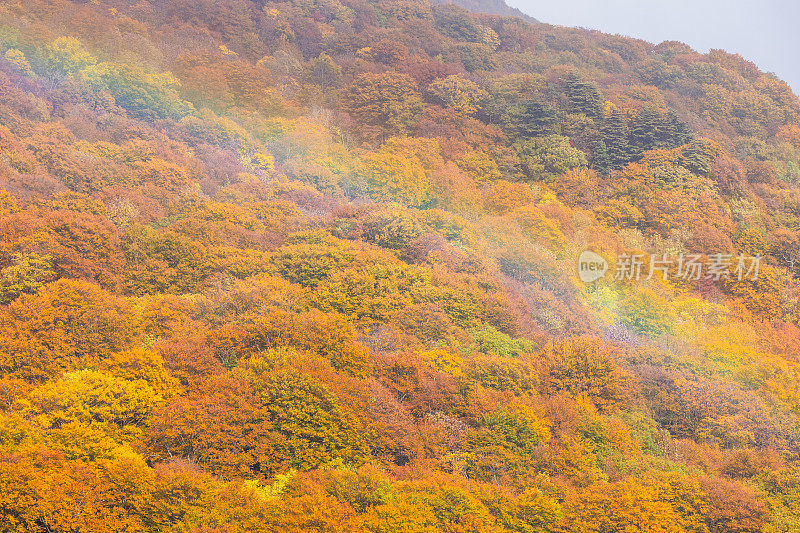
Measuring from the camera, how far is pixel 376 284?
3966 cm

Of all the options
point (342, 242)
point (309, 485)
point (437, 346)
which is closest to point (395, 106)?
point (342, 242)

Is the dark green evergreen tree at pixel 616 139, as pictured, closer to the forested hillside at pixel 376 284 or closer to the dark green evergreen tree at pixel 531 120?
the forested hillside at pixel 376 284

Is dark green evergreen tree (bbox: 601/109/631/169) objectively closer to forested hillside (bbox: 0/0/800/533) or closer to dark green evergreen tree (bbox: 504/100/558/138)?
forested hillside (bbox: 0/0/800/533)

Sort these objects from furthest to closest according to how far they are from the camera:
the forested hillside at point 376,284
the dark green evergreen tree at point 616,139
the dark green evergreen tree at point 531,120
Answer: the dark green evergreen tree at point 531,120, the dark green evergreen tree at point 616,139, the forested hillside at point 376,284

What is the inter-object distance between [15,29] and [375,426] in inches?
2392

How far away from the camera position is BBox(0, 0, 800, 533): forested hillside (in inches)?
931

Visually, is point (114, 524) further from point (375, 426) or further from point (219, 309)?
point (219, 309)

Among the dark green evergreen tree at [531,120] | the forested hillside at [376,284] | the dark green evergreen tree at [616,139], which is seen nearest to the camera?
the forested hillside at [376,284]

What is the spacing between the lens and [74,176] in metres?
45.4

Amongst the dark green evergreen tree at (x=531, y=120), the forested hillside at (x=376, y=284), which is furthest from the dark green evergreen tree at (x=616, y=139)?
the dark green evergreen tree at (x=531, y=120)

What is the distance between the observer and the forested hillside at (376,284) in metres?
23.6

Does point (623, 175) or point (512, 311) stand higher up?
point (623, 175)

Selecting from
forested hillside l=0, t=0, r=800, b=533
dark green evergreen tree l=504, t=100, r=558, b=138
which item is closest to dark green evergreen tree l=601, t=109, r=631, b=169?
forested hillside l=0, t=0, r=800, b=533

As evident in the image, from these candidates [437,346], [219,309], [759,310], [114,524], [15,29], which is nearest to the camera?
[114,524]
